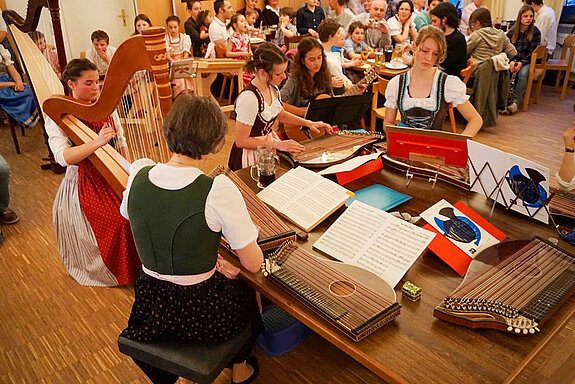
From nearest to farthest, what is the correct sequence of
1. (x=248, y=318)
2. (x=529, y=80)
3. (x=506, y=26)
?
1. (x=248, y=318)
2. (x=529, y=80)
3. (x=506, y=26)

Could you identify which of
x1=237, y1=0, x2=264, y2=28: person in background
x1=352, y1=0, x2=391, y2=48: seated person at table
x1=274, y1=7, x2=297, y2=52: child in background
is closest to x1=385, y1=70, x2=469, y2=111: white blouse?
x1=352, y1=0, x2=391, y2=48: seated person at table

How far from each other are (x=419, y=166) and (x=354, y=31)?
383cm

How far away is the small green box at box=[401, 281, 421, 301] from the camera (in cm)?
140

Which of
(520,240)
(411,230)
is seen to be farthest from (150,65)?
(520,240)

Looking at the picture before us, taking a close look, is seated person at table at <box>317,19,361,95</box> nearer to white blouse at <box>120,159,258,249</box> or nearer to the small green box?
white blouse at <box>120,159,258,249</box>

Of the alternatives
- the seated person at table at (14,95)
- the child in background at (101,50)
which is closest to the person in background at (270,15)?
the child in background at (101,50)

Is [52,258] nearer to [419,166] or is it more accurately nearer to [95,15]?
[419,166]

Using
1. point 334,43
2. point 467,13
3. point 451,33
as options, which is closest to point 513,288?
point 334,43

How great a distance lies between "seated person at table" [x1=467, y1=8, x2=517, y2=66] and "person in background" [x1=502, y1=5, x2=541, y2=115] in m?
0.57

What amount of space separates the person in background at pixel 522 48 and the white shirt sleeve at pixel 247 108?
15.3 ft

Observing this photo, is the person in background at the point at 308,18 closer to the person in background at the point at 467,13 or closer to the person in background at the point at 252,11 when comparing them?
the person in background at the point at 252,11

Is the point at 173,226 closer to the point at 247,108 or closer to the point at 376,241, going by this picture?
the point at 376,241

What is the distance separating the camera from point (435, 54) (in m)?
2.77

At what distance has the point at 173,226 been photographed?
1.50 meters
